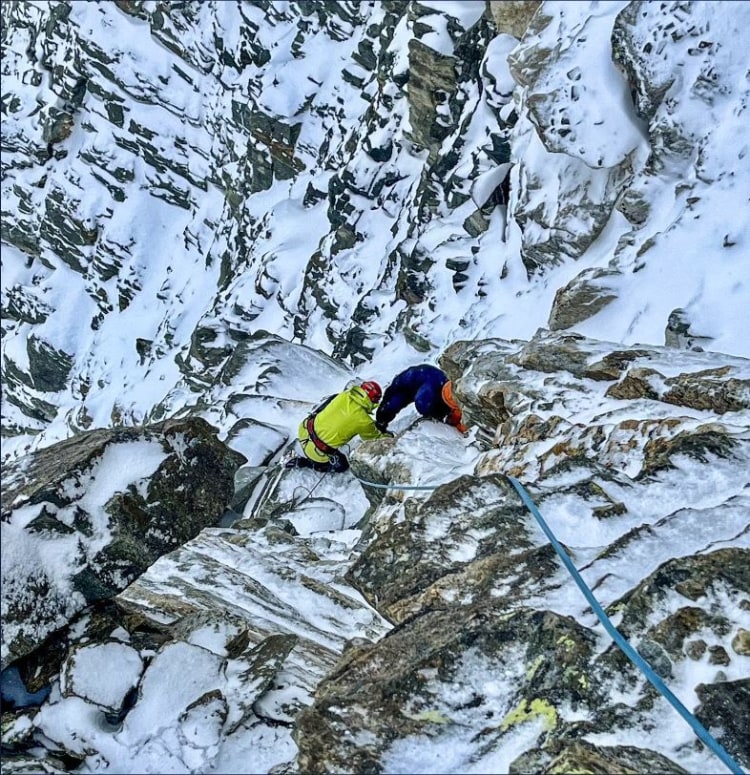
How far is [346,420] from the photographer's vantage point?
9.07 m

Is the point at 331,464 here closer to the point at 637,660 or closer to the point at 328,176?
the point at 637,660

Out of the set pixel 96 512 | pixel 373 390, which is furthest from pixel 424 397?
pixel 96 512

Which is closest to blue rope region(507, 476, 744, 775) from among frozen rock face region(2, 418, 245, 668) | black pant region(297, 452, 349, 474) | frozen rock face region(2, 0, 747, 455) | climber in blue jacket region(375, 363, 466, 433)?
frozen rock face region(2, 418, 245, 668)

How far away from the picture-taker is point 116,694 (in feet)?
12.3

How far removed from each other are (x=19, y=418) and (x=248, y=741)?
190 ft

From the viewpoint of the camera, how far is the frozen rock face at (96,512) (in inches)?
166

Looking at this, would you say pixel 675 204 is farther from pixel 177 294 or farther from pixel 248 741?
pixel 177 294

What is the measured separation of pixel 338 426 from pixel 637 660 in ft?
20.5

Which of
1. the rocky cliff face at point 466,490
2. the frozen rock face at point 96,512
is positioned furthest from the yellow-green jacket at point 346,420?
the frozen rock face at point 96,512

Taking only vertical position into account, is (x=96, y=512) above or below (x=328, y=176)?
above

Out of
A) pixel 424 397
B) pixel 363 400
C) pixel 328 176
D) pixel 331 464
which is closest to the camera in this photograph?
pixel 424 397

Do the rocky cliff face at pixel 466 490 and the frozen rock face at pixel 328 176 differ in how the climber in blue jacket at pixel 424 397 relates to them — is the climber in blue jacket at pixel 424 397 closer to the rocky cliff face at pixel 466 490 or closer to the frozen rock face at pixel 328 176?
the rocky cliff face at pixel 466 490

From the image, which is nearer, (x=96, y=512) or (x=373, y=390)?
(x=96, y=512)

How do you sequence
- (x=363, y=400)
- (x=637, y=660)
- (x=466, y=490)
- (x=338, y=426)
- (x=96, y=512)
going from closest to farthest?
(x=637, y=660), (x=466, y=490), (x=96, y=512), (x=363, y=400), (x=338, y=426)
